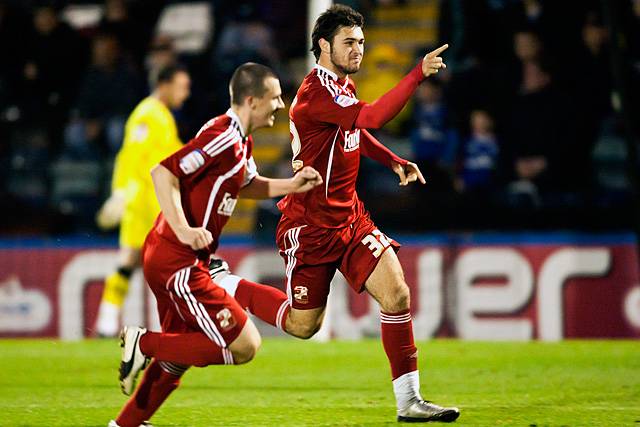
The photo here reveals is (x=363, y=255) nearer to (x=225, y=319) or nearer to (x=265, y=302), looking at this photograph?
(x=265, y=302)

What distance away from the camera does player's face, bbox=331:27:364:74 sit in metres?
6.18

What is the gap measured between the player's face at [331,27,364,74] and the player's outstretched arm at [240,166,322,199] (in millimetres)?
827

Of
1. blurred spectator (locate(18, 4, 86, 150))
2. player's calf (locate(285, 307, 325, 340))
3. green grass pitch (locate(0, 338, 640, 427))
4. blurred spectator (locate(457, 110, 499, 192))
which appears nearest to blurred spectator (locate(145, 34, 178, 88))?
blurred spectator (locate(18, 4, 86, 150))

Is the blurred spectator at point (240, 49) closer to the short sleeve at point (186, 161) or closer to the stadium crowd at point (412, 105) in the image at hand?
the stadium crowd at point (412, 105)

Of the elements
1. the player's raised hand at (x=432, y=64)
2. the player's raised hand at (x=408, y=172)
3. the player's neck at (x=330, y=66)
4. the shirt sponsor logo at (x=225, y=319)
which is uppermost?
the player's raised hand at (x=432, y=64)

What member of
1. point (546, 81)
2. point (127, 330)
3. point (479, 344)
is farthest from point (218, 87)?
point (127, 330)

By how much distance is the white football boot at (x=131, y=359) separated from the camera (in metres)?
5.36

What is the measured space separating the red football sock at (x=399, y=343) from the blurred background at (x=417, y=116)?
4.05m

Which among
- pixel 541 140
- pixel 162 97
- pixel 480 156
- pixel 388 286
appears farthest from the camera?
pixel 480 156

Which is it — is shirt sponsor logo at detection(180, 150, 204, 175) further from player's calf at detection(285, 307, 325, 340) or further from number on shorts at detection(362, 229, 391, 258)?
player's calf at detection(285, 307, 325, 340)

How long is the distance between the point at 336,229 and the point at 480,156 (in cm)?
544

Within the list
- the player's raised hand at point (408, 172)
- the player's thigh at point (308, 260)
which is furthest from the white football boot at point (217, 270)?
the player's raised hand at point (408, 172)

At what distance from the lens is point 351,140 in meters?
6.34

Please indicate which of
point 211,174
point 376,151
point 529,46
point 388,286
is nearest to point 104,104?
point 529,46
